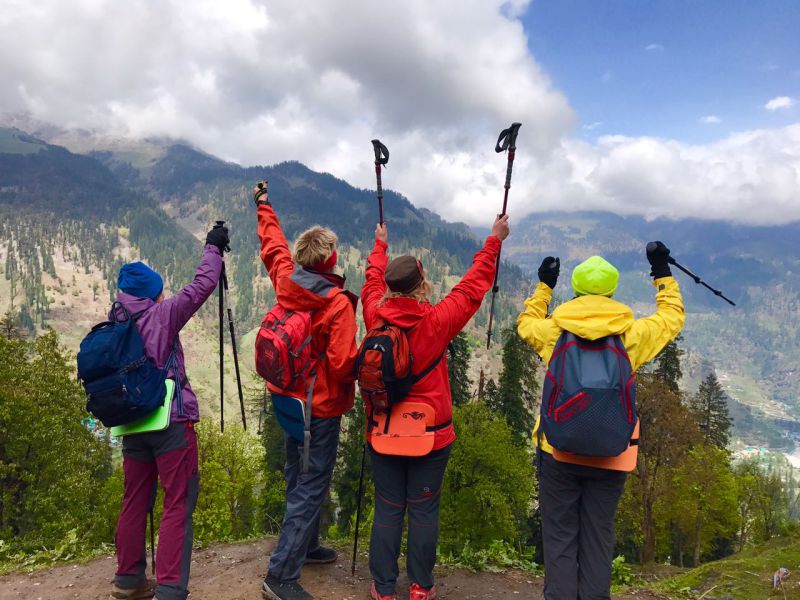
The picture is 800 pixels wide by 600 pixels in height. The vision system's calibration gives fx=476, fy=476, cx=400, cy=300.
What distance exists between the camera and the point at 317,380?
485cm

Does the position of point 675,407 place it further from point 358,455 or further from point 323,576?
point 323,576

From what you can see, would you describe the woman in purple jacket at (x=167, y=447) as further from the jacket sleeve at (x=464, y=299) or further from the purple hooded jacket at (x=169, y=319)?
the jacket sleeve at (x=464, y=299)

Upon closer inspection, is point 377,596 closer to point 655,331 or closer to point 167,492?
point 167,492

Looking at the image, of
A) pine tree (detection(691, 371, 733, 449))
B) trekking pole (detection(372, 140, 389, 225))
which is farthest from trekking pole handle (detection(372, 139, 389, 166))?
pine tree (detection(691, 371, 733, 449))

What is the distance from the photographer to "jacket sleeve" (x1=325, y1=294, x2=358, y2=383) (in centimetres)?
464

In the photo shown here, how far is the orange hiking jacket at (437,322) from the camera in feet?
14.8

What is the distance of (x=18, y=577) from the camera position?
6688 mm

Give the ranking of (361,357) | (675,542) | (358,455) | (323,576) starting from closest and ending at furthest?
(361,357) < (323,576) < (358,455) < (675,542)

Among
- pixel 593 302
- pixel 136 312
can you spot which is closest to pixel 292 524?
pixel 136 312

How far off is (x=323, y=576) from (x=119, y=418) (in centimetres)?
318

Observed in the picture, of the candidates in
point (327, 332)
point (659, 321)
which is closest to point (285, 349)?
point (327, 332)

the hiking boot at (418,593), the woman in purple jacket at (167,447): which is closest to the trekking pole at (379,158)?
the woman in purple jacket at (167,447)

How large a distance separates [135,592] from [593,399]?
5307 millimetres

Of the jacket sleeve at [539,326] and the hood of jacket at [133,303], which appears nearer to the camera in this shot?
the jacket sleeve at [539,326]
